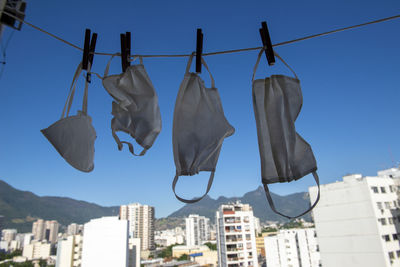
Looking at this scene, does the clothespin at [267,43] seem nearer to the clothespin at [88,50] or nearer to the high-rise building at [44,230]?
the clothespin at [88,50]

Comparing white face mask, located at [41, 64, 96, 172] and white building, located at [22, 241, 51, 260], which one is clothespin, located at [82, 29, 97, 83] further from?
white building, located at [22, 241, 51, 260]

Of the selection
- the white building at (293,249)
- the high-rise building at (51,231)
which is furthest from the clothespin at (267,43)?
the high-rise building at (51,231)

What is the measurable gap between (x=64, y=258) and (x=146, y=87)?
20680 millimetres

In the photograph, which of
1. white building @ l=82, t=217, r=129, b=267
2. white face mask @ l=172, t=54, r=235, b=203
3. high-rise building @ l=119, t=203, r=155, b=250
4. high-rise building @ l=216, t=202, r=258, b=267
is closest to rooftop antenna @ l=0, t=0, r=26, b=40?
white face mask @ l=172, t=54, r=235, b=203

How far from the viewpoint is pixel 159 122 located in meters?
1.05

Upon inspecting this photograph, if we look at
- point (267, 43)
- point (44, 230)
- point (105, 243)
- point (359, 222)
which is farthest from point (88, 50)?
point (44, 230)

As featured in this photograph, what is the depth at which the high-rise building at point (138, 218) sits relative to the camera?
34000 millimetres

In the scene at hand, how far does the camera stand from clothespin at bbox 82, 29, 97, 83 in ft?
3.59

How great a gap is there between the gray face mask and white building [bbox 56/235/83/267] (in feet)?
67.3

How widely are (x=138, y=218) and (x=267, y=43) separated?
37.0m

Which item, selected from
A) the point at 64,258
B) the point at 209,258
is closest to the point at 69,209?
→ the point at 64,258

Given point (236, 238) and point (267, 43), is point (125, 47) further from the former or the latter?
point (236, 238)

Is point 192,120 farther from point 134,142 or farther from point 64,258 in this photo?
point 64,258

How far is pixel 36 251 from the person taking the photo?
2289 cm
